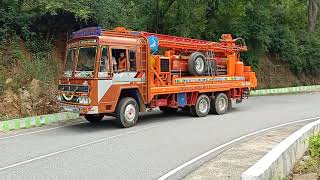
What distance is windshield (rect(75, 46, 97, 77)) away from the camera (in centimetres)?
1442

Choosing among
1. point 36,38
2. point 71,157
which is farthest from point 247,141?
point 36,38

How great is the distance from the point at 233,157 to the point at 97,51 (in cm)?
611

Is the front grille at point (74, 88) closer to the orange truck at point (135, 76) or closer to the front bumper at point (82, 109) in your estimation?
the orange truck at point (135, 76)

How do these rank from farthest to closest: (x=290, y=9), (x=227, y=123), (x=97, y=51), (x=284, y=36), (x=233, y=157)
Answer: (x=290, y=9) < (x=284, y=36) < (x=227, y=123) < (x=97, y=51) < (x=233, y=157)

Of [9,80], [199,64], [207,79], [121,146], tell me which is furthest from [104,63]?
[207,79]

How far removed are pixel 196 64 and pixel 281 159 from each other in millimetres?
10402

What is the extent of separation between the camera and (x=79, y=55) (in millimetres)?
14883

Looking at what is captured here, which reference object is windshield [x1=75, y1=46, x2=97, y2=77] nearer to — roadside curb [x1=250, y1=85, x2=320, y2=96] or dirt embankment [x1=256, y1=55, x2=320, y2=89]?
roadside curb [x1=250, y1=85, x2=320, y2=96]

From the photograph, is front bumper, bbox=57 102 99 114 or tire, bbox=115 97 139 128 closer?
front bumper, bbox=57 102 99 114

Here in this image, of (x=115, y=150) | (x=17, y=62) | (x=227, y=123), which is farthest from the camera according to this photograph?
(x=17, y=62)

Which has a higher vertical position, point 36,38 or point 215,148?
point 36,38

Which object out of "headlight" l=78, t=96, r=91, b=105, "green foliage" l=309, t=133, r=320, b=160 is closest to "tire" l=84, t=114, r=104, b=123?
"headlight" l=78, t=96, r=91, b=105

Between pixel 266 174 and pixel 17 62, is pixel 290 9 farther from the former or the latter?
pixel 266 174

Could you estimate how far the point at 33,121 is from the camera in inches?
622
